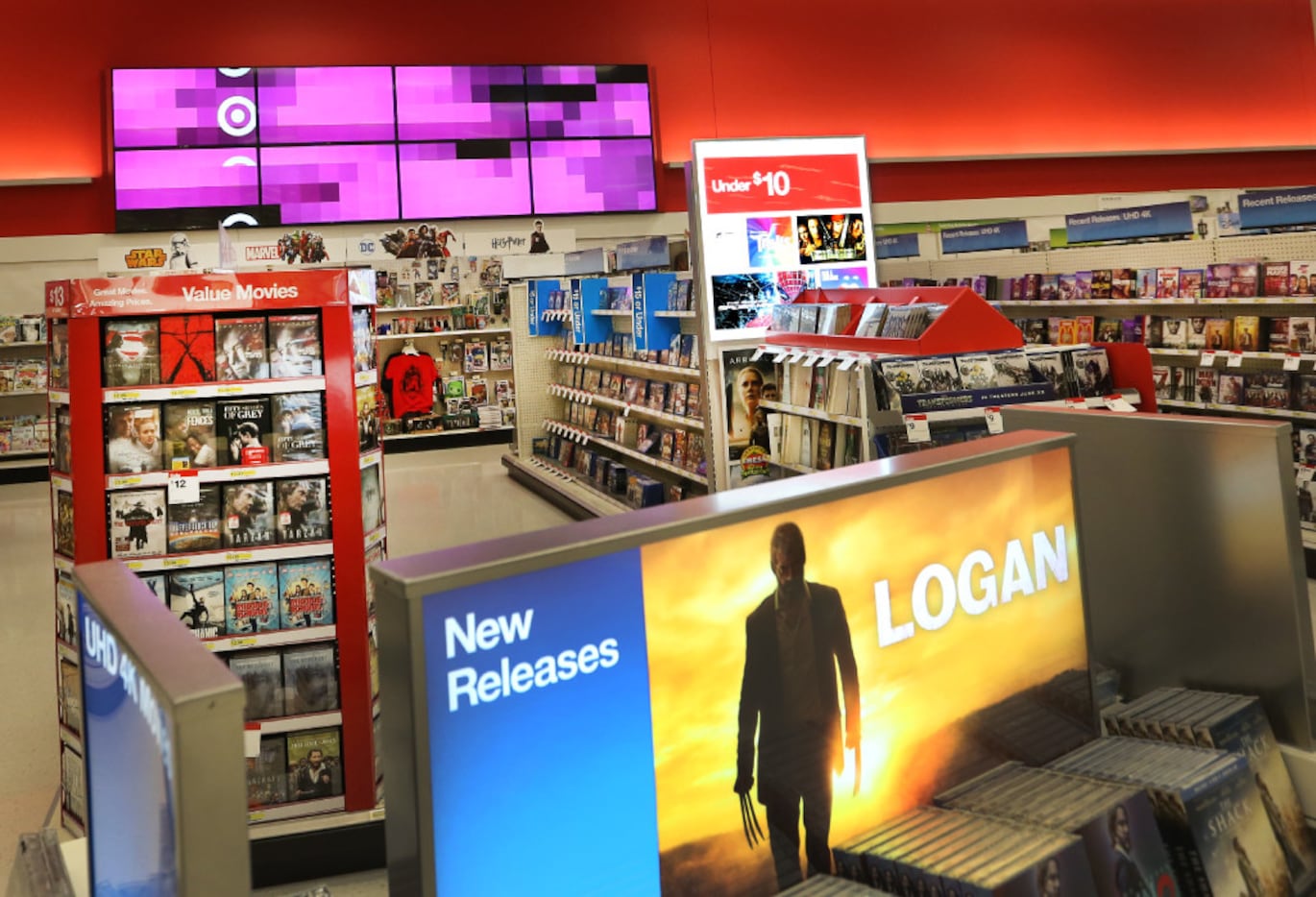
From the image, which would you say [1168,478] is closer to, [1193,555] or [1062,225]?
[1193,555]

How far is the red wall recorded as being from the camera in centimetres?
1193

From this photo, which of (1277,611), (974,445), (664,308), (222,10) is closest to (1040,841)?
(974,445)

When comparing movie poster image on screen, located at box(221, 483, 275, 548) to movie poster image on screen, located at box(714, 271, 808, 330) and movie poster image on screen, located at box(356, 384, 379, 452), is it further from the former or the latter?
movie poster image on screen, located at box(714, 271, 808, 330)

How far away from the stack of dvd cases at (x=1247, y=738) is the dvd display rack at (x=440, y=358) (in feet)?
39.1

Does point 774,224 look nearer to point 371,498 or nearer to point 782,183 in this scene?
point 782,183

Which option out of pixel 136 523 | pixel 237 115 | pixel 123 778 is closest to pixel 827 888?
pixel 123 778

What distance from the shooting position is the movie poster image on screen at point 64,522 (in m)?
3.64

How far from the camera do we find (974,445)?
1.70 metres

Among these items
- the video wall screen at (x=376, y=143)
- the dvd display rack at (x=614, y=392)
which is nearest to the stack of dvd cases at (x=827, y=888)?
the dvd display rack at (x=614, y=392)

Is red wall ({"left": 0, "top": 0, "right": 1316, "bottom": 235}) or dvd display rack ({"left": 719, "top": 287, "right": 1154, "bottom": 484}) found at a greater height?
red wall ({"left": 0, "top": 0, "right": 1316, "bottom": 235})

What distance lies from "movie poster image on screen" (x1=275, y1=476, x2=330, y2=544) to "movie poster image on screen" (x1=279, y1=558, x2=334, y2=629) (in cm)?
9

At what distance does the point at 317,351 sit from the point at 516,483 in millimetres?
7129

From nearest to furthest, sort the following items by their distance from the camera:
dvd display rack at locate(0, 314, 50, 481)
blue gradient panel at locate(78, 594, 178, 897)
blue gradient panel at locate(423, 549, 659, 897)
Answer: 1. blue gradient panel at locate(78, 594, 178, 897)
2. blue gradient panel at locate(423, 549, 659, 897)
3. dvd display rack at locate(0, 314, 50, 481)

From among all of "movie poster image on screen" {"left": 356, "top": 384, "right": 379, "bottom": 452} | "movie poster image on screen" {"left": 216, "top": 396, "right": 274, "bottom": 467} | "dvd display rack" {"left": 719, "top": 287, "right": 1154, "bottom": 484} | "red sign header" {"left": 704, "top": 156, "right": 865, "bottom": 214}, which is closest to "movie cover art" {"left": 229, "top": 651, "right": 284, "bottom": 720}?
"movie poster image on screen" {"left": 216, "top": 396, "right": 274, "bottom": 467}
